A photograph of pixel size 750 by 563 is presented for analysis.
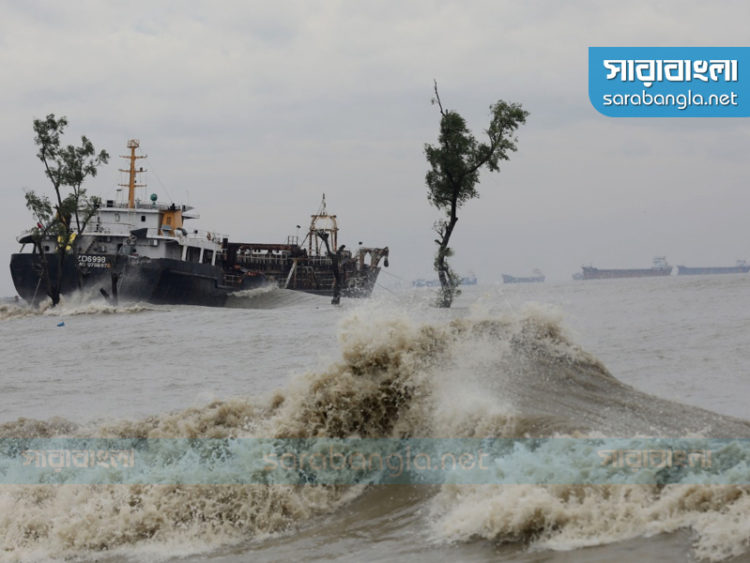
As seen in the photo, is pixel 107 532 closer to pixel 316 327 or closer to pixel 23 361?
pixel 23 361

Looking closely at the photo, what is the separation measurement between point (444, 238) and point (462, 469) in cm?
2402

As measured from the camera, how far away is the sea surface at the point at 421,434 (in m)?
5.50

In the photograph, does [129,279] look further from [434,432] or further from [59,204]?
[434,432]

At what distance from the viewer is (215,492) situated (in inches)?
291

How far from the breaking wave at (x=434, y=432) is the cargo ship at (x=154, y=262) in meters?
24.9

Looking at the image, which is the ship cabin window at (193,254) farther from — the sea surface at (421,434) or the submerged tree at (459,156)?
the sea surface at (421,434)

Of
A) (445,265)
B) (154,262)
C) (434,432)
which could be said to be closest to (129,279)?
(154,262)

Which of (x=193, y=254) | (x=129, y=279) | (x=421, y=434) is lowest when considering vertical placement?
(x=421, y=434)

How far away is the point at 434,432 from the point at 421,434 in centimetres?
16

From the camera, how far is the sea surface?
5.50m

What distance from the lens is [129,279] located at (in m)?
41.7

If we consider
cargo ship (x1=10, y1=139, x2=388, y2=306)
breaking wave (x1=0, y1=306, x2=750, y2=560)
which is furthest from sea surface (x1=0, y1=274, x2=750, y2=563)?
cargo ship (x1=10, y1=139, x2=388, y2=306)

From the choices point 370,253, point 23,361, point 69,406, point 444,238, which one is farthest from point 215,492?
point 370,253

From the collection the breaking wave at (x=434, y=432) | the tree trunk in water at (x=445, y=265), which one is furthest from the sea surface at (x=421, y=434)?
the tree trunk in water at (x=445, y=265)
